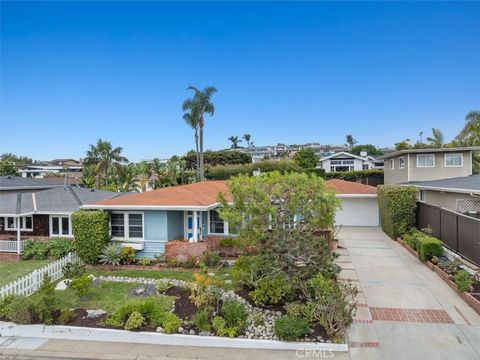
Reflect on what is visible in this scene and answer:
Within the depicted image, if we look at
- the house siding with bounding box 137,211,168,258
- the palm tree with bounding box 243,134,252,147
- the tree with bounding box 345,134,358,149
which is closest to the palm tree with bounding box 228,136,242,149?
the palm tree with bounding box 243,134,252,147

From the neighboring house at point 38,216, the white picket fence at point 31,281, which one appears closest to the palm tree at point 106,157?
the neighboring house at point 38,216

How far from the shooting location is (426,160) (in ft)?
80.1

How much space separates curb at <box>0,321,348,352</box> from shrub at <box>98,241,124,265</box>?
5.52 meters

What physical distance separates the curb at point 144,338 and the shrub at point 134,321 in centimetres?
15

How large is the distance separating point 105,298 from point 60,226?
8537mm

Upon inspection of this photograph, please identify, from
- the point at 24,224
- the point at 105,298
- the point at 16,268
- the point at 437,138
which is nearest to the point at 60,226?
the point at 24,224

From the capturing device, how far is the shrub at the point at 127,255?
1464 cm

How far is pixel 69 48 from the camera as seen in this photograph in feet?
66.2

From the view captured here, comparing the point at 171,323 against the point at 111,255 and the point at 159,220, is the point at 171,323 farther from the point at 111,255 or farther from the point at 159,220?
the point at 159,220

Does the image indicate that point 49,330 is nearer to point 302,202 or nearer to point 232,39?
point 302,202

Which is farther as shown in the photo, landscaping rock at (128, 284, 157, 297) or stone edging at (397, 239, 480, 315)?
landscaping rock at (128, 284, 157, 297)

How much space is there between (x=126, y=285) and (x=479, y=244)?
12134mm

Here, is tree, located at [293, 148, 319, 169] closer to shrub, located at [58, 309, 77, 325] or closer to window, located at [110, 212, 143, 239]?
window, located at [110, 212, 143, 239]

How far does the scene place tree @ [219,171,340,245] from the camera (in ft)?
30.8
